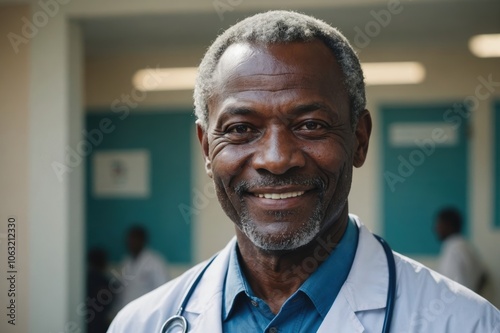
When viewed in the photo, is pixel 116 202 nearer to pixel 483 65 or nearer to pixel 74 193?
pixel 74 193

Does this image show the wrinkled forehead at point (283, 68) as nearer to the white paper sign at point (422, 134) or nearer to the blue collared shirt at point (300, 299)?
the blue collared shirt at point (300, 299)

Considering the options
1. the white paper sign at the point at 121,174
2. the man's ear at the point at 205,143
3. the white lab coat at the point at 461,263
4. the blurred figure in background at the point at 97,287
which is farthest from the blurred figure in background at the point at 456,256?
the man's ear at the point at 205,143

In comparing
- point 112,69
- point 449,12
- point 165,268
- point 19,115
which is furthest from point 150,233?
point 449,12

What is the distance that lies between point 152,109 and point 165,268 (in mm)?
1606

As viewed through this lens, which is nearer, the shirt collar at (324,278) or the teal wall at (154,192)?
the shirt collar at (324,278)

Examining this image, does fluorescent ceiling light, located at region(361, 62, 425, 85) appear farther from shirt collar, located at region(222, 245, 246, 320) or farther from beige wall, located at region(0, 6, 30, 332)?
shirt collar, located at region(222, 245, 246, 320)

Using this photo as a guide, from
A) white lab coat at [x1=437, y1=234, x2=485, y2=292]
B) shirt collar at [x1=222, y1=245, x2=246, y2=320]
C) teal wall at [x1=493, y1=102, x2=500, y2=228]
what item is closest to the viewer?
shirt collar at [x1=222, y1=245, x2=246, y2=320]

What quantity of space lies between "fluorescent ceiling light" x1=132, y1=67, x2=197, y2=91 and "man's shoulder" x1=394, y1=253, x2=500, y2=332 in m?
5.14

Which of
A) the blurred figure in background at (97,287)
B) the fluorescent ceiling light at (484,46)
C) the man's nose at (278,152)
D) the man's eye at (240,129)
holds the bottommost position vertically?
the blurred figure in background at (97,287)

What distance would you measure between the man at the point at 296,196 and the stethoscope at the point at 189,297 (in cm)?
2

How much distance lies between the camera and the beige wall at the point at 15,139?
200 inches

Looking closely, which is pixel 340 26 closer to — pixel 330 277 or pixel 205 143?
pixel 205 143

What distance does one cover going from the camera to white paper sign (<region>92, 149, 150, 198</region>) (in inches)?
276

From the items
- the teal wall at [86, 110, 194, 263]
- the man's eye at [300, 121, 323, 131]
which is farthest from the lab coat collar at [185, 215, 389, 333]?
the teal wall at [86, 110, 194, 263]
